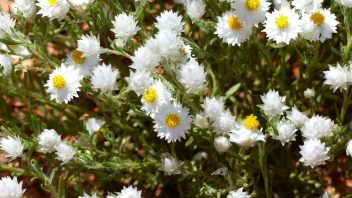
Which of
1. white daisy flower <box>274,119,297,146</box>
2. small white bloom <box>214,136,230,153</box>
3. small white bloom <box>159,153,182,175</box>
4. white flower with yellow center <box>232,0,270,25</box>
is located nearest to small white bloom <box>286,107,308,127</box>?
white daisy flower <box>274,119,297,146</box>

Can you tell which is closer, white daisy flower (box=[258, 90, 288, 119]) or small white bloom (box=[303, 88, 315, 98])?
white daisy flower (box=[258, 90, 288, 119])

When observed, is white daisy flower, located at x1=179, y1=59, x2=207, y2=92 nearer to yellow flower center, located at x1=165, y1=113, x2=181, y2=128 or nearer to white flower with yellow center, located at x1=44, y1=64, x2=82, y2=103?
yellow flower center, located at x1=165, y1=113, x2=181, y2=128

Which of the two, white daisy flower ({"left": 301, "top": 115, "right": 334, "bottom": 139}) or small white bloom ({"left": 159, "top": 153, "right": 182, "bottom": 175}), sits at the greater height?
white daisy flower ({"left": 301, "top": 115, "right": 334, "bottom": 139})

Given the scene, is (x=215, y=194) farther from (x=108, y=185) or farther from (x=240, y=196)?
(x=108, y=185)

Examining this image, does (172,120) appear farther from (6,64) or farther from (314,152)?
(6,64)

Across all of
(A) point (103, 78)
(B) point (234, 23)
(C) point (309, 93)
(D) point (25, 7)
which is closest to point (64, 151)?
(A) point (103, 78)

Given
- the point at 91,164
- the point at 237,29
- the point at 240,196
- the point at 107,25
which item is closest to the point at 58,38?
the point at 107,25
